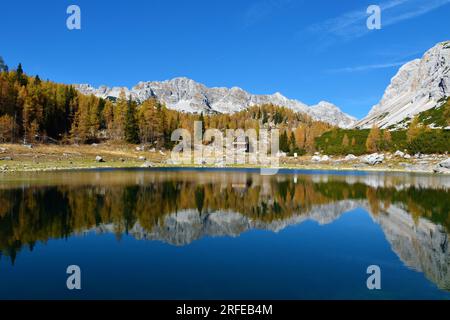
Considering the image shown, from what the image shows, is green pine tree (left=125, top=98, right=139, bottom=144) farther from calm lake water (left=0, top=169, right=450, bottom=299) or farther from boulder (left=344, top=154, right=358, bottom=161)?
calm lake water (left=0, top=169, right=450, bottom=299)

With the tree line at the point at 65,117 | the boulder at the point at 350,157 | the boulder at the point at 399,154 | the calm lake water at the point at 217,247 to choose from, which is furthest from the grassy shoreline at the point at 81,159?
the calm lake water at the point at 217,247

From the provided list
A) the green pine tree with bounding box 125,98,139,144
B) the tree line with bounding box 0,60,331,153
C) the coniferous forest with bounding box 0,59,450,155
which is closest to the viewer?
the tree line with bounding box 0,60,331,153

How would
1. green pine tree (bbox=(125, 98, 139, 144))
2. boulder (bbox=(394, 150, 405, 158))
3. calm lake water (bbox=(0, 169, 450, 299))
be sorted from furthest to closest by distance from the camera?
1. boulder (bbox=(394, 150, 405, 158))
2. green pine tree (bbox=(125, 98, 139, 144))
3. calm lake water (bbox=(0, 169, 450, 299))

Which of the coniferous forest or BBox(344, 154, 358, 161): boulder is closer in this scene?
the coniferous forest

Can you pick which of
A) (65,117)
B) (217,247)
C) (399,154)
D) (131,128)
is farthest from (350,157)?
(217,247)

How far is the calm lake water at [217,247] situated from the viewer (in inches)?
482

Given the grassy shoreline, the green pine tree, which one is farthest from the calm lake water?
the green pine tree

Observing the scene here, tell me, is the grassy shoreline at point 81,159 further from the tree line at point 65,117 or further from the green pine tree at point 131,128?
the tree line at point 65,117

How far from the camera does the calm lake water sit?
482 inches

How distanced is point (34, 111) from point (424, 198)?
10486 centimetres

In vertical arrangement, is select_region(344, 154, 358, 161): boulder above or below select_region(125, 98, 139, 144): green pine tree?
below
